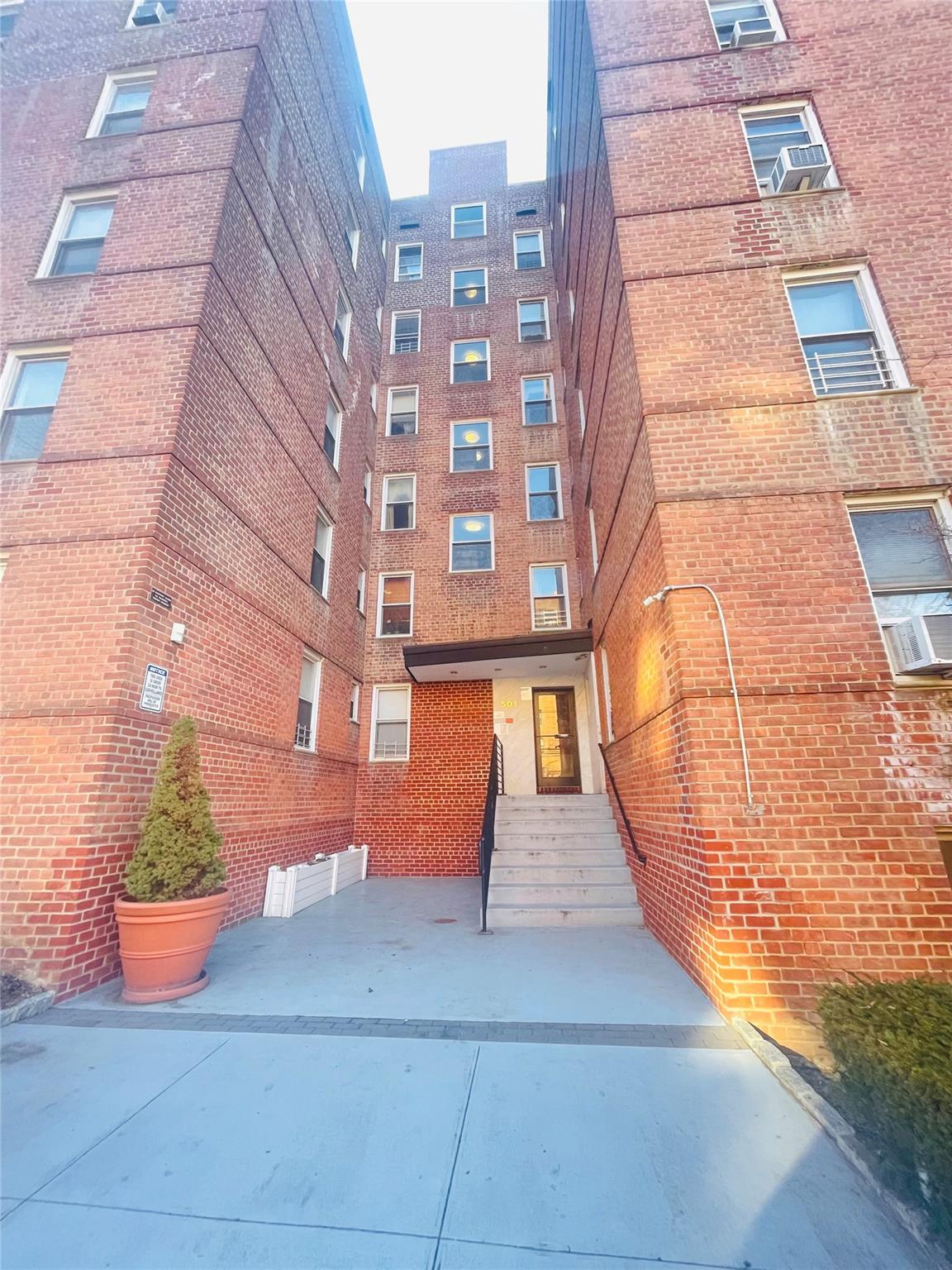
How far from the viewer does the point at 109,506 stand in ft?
16.0

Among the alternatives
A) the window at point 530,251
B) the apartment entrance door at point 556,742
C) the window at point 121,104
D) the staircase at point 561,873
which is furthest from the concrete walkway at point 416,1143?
the window at point 530,251

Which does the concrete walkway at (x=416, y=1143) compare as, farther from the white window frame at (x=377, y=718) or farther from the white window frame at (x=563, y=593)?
the white window frame at (x=563, y=593)

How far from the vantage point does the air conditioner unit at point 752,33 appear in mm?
6219

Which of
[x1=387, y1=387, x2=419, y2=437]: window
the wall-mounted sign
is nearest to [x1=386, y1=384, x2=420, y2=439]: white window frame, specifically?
[x1=387, y1=387, x2=419, y2=437]: window

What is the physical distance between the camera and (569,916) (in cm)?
548

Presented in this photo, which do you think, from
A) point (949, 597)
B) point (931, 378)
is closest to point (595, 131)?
point (931, 378)

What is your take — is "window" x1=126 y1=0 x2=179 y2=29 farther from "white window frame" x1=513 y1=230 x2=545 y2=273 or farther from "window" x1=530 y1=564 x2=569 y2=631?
"window" x1=530 y1=564 x2=569 y2=631

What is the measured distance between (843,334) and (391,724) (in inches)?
347

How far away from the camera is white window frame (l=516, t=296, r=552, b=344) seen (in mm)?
12504

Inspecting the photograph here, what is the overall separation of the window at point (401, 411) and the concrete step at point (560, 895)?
1035cm

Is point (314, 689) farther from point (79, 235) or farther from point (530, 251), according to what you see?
point (530, 251)

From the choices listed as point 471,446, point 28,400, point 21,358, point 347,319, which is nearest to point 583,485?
point 471,446

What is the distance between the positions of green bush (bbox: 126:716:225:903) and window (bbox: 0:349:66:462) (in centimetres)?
377

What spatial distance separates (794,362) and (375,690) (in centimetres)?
836
